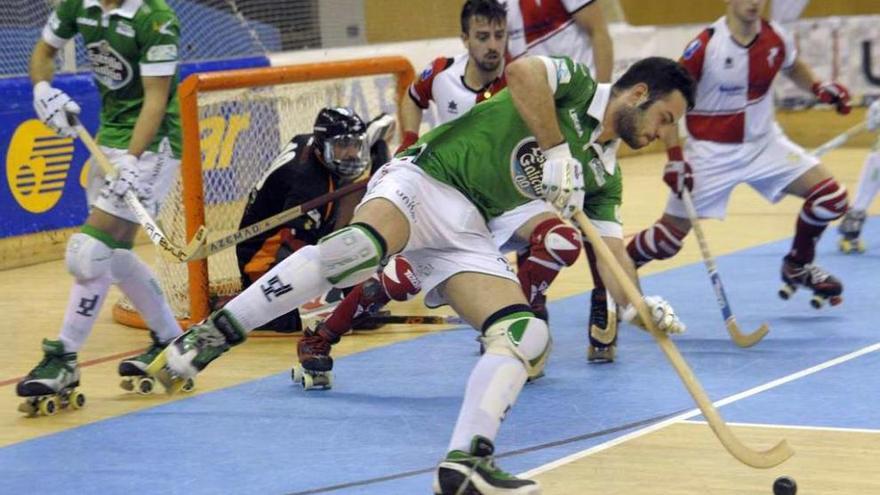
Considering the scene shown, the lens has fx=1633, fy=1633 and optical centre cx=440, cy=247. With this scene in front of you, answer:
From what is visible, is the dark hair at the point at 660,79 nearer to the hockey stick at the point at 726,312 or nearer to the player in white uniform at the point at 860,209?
the hockey stick at the point at 726,312

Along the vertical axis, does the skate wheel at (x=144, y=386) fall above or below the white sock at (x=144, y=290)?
below

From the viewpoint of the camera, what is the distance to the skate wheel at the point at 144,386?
6.13 meters

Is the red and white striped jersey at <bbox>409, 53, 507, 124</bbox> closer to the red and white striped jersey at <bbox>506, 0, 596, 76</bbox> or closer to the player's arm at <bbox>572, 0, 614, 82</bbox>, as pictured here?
the red and white striped jersey at <bbox>506, 0, 596, 76</bbox>

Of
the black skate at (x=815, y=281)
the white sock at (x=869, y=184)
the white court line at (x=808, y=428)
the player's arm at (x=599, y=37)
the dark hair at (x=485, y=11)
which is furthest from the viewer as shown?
the white sock at (x=869, y=184)

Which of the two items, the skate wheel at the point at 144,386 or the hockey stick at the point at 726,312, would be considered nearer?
the skate wheel at the point at 144,386

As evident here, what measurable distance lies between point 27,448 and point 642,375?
2.33m

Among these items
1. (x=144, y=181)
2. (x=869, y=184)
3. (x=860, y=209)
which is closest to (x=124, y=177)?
(x=144, y=181)

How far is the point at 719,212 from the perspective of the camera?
303 inches

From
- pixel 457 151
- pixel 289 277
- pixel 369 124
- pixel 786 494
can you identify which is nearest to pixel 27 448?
pixel 289 277

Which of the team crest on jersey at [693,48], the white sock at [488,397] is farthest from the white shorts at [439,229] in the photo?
the team crest on jersey at [693,48]

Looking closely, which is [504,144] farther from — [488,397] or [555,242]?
[555,242]

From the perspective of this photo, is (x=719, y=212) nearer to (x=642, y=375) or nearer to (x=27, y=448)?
(x=642, y=375)

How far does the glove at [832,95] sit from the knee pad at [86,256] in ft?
11.2

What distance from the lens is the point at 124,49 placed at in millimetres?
6105
